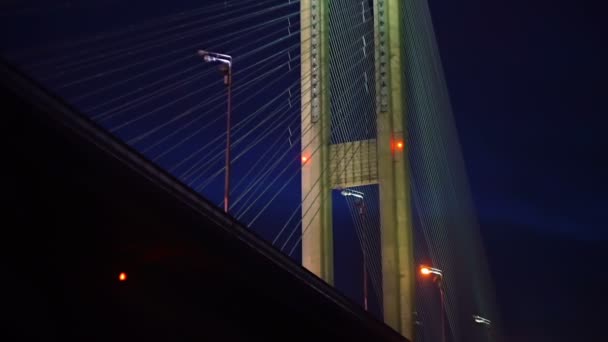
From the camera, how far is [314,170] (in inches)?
658

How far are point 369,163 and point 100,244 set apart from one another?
7799 mm

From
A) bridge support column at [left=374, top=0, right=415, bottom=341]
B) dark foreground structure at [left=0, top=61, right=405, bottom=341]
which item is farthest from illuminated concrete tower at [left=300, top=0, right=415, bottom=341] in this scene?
dark foreground structure at [left=0, top=61, right=405, bottom=341]

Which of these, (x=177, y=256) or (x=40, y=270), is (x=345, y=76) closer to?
(x=177, y=256)

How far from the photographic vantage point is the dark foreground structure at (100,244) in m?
8.24

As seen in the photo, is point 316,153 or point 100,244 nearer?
point 100,244

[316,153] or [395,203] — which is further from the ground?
[316,153]

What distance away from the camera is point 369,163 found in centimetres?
1678

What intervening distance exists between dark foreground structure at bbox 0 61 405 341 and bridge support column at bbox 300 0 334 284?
351 centimetres

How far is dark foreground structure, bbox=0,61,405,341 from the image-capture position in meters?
8.24

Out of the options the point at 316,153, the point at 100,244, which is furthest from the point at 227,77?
the point at 100,244

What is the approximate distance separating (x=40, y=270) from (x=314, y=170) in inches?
316

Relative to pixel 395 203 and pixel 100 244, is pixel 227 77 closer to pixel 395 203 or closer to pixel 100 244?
pixel 395 203

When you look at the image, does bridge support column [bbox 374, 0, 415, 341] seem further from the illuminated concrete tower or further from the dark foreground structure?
the dark foreground structure

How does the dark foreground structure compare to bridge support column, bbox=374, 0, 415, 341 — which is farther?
bridge support column, bbox=374, 0, 415, 341
